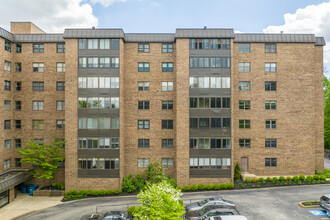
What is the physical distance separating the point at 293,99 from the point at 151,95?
2058 centimetres

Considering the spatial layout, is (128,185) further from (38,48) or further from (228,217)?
(38,48)

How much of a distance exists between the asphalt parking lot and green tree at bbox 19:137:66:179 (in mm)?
5039

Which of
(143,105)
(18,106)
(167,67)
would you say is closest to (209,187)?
(143,105)

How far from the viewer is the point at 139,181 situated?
27328mm

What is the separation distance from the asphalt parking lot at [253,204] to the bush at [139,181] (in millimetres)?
2175

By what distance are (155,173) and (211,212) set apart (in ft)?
30.8

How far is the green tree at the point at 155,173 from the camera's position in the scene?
2484cm

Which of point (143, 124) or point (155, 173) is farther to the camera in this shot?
point (143, 124)

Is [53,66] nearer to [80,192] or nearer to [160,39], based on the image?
[160,39]

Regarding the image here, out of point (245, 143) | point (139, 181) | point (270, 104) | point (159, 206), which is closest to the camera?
point (159, 206)

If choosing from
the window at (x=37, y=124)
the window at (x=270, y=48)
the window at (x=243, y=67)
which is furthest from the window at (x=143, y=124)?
the window at (x=270, y=48)

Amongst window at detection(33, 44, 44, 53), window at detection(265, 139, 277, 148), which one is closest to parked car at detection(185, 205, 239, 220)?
window at detection(265, 139, 277, 148)

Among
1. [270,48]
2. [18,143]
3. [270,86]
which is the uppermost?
[270,48]

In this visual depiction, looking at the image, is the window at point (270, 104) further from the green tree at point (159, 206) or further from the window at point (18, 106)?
the window at point (18, 106)
